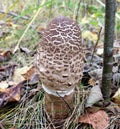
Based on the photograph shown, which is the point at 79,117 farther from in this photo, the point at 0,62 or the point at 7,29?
the point at 7,29

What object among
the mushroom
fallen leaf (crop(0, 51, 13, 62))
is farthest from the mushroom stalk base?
fallen leaf (crop(0, 51, 13, 62))

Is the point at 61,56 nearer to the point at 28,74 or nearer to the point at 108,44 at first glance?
the point at 108,44

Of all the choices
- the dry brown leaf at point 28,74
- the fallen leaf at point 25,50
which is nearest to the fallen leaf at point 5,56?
the fallen leaf at point 25,50

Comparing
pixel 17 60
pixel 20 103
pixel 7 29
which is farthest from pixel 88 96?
pixel 7 29

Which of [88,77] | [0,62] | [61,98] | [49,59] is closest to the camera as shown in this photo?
[49,59]

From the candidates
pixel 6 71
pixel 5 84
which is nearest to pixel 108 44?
pixel 5 84

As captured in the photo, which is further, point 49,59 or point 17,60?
point 17,60
